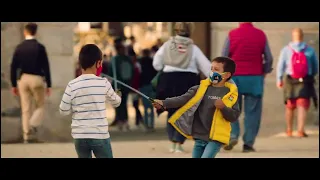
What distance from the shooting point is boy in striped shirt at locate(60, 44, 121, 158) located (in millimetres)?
7484

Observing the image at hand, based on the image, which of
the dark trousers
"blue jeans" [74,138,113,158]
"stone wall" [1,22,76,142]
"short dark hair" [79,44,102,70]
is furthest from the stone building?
"short dark hair" [79,44,102,70]

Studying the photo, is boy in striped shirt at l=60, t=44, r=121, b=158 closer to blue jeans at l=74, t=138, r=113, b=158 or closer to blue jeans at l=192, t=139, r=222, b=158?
blue jeans at l=74, t=138, r=113, b=158

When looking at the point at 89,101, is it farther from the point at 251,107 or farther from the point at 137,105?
the point at 137,105

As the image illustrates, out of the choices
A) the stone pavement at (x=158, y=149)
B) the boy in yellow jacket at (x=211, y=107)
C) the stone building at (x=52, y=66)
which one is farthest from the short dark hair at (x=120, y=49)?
the boy in yellow jacket at (x=211, y=107)

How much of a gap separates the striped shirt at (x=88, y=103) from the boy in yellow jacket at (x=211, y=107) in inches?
27.1

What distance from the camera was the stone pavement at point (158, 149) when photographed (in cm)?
1130

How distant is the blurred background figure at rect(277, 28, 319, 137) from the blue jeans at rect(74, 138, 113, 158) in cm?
532

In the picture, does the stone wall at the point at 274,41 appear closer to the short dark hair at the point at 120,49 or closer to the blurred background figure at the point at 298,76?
the blurred background figure at the point at 298,76

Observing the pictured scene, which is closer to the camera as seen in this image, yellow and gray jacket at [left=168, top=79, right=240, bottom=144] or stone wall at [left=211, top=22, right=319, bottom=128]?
yellow and gray jacket at [left=168, top=79, right=240, bottom=144]

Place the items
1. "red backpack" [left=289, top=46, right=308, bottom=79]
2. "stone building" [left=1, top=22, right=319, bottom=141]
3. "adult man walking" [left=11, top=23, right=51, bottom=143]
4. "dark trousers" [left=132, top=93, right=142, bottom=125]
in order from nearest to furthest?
"adult man walking" [left=11, top=23, right=51, bottom=143]
"stone building" [left=1, top=22, right=319, bottom=141]
"red backpack" [left=289, top=46, right=308, bottom=79]
"dark trousers" [left=132, top=93, right=142, bottom=125]

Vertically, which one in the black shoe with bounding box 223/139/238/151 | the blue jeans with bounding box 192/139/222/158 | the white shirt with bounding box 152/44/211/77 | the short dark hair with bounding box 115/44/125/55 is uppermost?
the white shirt with bounding box 152/44/211/77
